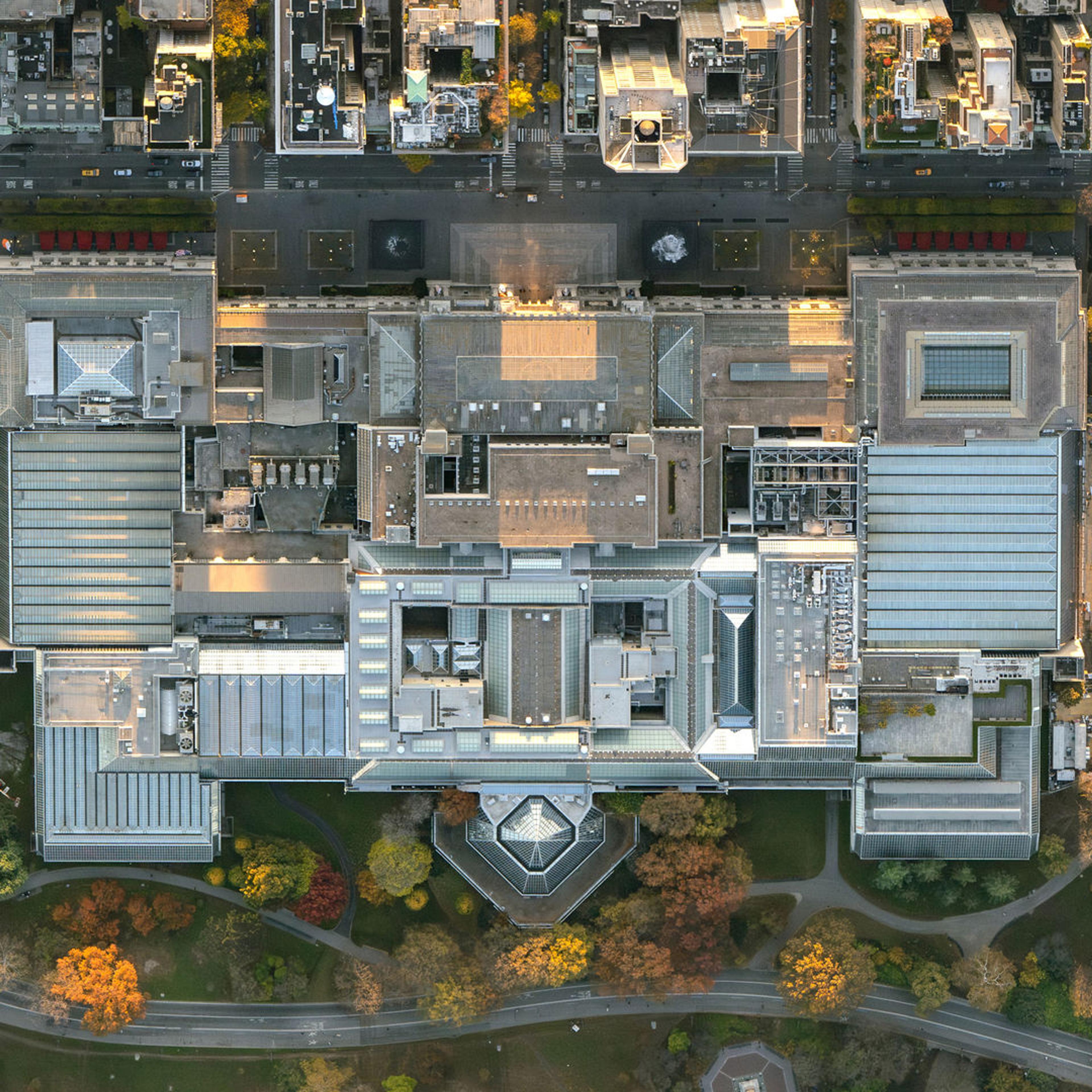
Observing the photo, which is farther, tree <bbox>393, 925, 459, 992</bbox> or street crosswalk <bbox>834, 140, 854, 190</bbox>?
street crosswalk <bbox>834, 140, 854, 190</bbox>

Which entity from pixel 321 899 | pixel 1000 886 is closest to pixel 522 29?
pixel 321 899

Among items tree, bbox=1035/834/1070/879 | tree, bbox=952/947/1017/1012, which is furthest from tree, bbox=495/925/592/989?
tree, bbox=1035/834/1070/879

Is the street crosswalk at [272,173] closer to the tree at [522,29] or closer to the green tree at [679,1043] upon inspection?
the tree at [522,29]

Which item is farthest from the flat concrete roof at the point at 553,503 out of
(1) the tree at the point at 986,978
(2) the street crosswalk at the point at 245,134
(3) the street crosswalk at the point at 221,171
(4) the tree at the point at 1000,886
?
(1) the tree at the point at 986,978

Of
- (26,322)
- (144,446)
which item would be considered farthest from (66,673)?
(26,322)

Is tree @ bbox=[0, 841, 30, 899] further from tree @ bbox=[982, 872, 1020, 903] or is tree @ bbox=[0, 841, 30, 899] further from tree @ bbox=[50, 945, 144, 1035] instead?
tree @ bbox=[982, 872, 1020, 903]

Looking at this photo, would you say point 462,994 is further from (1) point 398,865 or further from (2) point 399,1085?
(1) point 398,865
